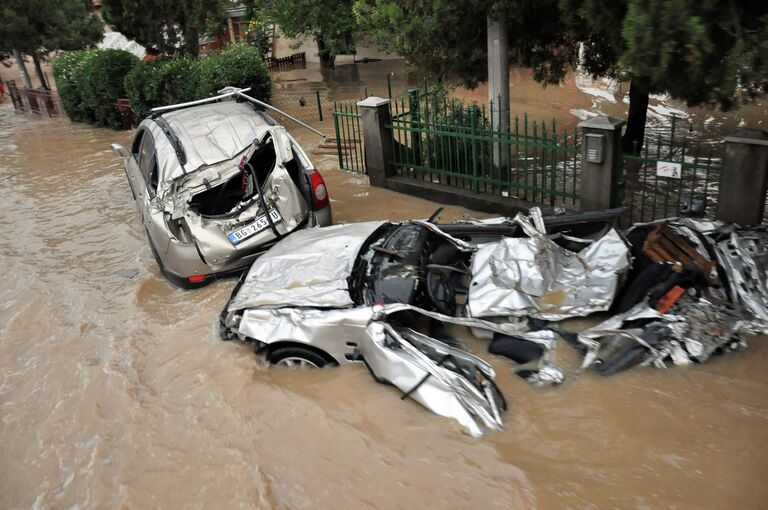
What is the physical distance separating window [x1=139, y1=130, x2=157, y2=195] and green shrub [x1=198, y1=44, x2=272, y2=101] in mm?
6475

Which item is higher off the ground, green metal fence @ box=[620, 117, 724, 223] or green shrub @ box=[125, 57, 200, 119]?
green shrub @ box=[125, 57, 200, 119]

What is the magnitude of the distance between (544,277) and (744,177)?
243cm

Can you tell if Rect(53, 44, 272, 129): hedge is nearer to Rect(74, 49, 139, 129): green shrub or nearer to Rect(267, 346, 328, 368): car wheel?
Rect(74, 49, 139, 129): green shrub

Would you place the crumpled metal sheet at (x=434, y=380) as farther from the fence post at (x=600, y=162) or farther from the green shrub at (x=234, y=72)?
the green shrub at (x=234, y=72)

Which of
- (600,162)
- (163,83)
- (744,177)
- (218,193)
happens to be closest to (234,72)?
(163,83)

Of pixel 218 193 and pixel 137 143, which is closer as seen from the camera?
pixel 218 193

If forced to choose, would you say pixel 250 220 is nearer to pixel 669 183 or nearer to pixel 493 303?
pixel 493 303

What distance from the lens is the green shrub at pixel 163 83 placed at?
14.5 m

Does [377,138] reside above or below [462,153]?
above

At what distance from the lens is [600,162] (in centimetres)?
643

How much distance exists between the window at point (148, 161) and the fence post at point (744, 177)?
5.76 m

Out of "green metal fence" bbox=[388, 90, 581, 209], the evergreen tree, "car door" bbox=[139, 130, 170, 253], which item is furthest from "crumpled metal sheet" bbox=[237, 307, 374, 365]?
the evergreen tree

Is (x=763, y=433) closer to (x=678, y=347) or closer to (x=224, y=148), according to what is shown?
(x=678, y=347)

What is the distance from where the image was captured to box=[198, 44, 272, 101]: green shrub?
1344 centimetres
